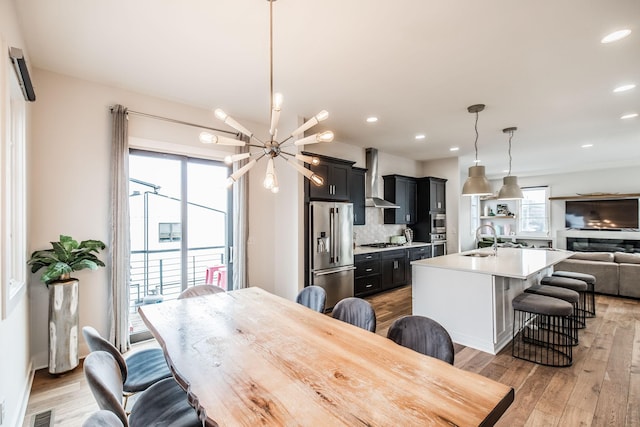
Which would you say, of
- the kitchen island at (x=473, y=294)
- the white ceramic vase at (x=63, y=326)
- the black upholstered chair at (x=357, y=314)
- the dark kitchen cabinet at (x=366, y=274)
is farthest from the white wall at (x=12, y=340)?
the dark kitchen cabinet at (x=366, y=274)

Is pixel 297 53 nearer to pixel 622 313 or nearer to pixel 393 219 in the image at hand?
pixel 393 219

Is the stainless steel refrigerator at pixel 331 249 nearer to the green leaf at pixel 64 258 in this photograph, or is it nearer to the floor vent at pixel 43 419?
the green leaf at pixel 64 258

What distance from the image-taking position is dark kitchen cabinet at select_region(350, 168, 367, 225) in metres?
5.64

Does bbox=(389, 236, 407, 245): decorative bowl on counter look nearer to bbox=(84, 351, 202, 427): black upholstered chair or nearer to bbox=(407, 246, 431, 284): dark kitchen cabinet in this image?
bbox=(407, 246, 431, 284): dark kitchen cabinet

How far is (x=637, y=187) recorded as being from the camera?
7824 millimetres

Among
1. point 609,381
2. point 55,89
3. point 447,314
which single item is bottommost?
point 609,381

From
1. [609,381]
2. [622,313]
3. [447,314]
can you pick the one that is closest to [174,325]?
[447,314]

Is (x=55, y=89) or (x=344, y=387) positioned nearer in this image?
(x=344, y=387)

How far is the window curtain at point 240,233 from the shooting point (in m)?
4.07

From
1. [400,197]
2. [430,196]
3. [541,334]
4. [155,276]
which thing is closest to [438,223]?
[430,196]

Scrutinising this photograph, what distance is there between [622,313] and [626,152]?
422cm

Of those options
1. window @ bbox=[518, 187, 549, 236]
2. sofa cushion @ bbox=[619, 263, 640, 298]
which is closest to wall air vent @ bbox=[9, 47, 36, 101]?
sofa cushion @ bbox=[619, 263, 640, 298]

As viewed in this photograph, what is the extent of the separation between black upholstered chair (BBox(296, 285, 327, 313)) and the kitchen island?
1.71 meters

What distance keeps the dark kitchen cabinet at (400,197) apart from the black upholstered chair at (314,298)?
4296 mm
